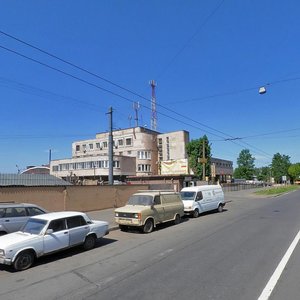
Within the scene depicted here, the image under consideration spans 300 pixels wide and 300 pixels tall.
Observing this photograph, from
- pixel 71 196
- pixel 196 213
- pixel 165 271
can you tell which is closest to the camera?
pixel 165 271

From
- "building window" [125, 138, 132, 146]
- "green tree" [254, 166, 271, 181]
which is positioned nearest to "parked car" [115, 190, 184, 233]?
"building window" [125, 138, 132, 146]

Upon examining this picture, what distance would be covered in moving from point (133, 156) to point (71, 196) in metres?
72.9

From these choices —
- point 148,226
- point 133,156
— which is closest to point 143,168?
point 133,156

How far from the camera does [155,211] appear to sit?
17625 mm

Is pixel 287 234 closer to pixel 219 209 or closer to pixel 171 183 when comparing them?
pixel 219 209

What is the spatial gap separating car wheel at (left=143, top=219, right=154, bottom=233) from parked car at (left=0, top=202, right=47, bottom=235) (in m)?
4.88

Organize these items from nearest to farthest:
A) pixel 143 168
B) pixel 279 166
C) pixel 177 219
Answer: pixel 177 219 → pixel 143 168 → pixel 279 166

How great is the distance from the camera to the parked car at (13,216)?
13.1 metres

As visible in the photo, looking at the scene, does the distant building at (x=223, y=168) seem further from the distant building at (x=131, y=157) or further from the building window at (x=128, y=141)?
the building window at (x=128, y=141)

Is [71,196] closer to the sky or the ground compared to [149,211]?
closer to the sky

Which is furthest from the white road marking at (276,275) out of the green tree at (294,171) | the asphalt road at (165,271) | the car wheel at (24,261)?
the green tree at (294,171)

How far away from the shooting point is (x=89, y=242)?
12539 millimetres

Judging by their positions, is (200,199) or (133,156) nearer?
(200,199)

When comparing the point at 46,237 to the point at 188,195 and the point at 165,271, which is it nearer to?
the point at 165,271
